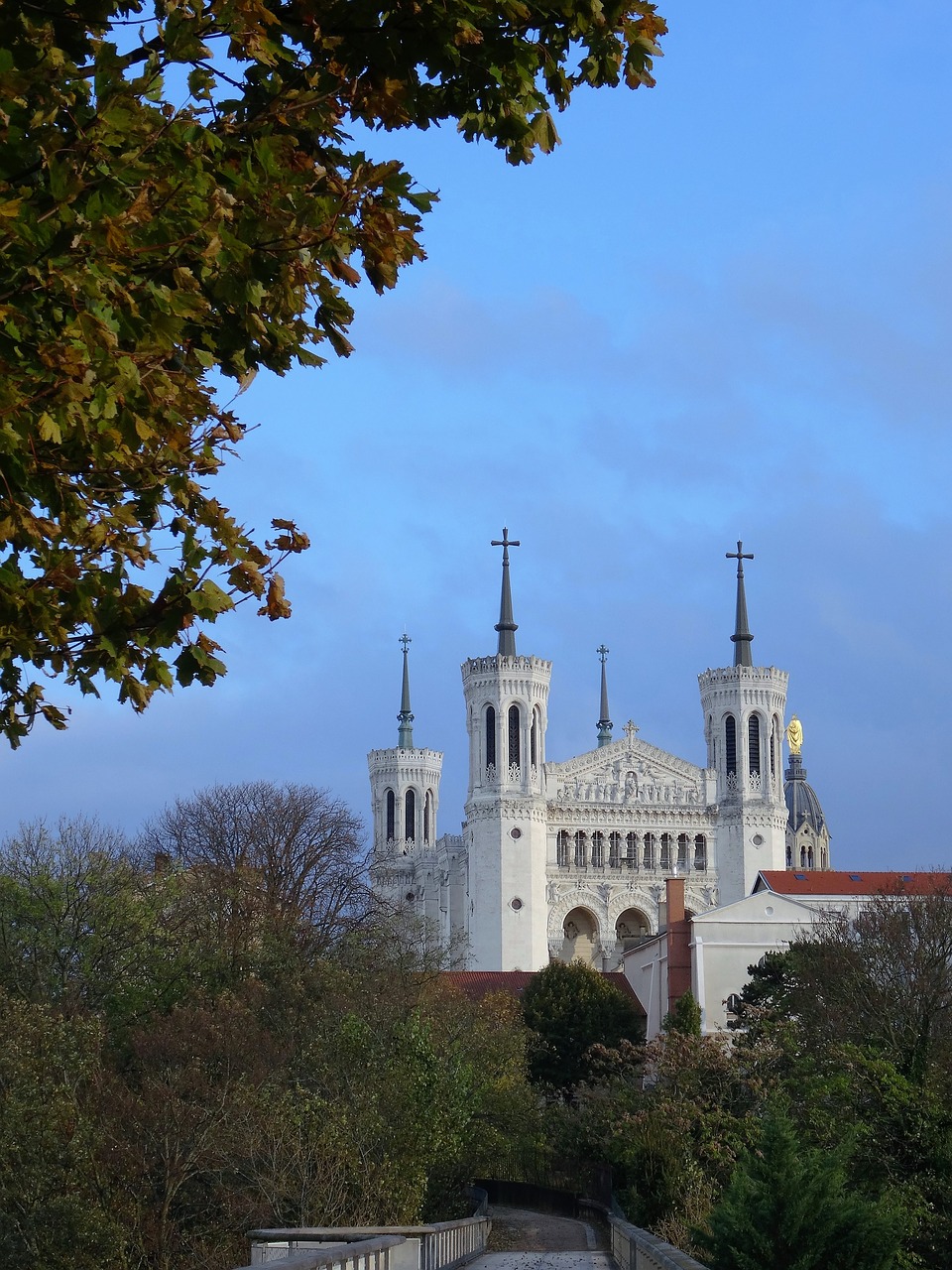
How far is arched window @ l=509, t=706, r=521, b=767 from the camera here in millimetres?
100625

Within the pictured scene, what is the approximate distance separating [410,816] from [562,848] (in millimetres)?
24275

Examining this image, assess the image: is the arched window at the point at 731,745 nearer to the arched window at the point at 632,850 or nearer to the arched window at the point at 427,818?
the arched window at the point at 632,850

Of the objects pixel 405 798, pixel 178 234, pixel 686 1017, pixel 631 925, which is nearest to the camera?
pixel 178 234

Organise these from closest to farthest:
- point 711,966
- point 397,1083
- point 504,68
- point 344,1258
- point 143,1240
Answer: point 504,68, point 344,1258, point 143,1240, point 397,1083, point 711,966

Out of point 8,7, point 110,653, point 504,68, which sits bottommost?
point 110,653

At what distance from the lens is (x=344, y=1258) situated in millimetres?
10609

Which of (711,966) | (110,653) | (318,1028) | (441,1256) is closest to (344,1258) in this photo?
(110,653)

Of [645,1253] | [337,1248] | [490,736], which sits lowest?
[645,1253]

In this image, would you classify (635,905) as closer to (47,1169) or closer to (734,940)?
(734,940)

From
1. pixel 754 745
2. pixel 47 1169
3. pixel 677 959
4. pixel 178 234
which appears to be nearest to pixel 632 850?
Result: pixel 754 745

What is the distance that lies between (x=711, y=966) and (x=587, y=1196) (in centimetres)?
1954

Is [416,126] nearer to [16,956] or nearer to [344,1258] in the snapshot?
[344,1258]

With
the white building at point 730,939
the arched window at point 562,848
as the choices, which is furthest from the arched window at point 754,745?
the white building at point 730,939

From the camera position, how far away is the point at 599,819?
102562 millimetres
